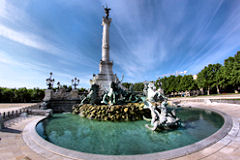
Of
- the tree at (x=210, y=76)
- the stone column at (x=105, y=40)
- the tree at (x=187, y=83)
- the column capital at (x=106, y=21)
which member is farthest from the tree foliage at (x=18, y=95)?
the tree at (x=210, y=76)

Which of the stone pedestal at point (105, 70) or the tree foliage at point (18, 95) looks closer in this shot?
the stone pedestal at point (105, 70)

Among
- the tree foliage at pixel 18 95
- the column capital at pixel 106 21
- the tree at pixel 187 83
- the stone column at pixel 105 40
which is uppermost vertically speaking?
the column capital at pixel 106 21

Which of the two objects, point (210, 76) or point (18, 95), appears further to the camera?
point (210, 76)


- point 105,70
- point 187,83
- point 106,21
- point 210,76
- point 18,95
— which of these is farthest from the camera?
point 187,83

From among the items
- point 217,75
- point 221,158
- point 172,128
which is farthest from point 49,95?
point 217,75

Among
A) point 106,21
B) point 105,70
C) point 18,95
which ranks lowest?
point 18,95

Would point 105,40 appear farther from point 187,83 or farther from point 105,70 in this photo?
point 187,83

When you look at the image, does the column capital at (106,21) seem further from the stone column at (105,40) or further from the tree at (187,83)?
the tree at (187,83)

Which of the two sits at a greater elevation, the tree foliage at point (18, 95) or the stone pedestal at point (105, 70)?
the stone pedestal at point (105, 70)

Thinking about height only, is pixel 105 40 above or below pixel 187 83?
above

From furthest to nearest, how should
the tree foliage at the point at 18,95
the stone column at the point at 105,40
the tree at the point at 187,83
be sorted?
the tree at the point at 187,83
the tree foliage at the point at 18,95
the stone column at the point at 105,40

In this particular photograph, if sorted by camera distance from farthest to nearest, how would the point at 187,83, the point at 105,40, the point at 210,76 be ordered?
the point at 187,83 < the point at 210,76 < the point at 105,40

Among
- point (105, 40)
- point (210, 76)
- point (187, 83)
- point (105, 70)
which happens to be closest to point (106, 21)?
point (105, 40)

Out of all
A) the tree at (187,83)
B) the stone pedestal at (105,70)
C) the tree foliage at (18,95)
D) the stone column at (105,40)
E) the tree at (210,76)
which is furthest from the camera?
the tree at (187,83)
